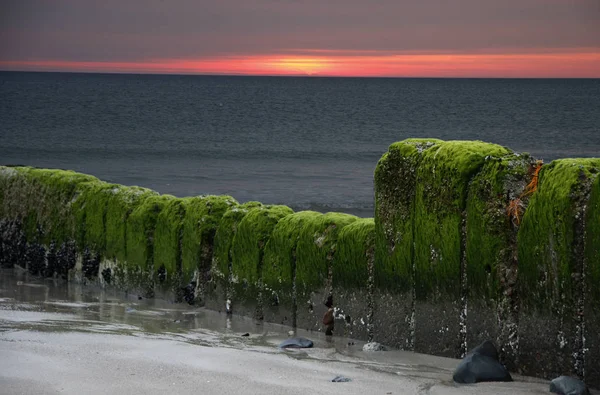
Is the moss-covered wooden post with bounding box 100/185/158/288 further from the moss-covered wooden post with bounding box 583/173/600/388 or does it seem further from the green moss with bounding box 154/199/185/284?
the moss-covered wooden post with bounding box 583/173/600/388

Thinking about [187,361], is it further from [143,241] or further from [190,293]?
[143,241]

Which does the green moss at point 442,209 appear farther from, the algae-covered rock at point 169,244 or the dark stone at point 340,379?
the algae-covered rock at point 169,244

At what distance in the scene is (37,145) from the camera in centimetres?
6381

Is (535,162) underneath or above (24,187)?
above

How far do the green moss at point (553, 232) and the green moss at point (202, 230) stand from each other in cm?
472

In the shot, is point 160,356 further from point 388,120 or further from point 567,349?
point 388,120

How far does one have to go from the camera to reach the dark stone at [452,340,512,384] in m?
6.33

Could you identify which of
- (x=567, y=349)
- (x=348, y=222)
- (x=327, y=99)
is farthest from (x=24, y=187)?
(x=327, y=99)

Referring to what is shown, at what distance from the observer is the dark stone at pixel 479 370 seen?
633 centimetres

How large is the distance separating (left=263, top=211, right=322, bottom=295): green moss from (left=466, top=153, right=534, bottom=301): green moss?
99.0 inches

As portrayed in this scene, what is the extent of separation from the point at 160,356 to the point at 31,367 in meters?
1.11

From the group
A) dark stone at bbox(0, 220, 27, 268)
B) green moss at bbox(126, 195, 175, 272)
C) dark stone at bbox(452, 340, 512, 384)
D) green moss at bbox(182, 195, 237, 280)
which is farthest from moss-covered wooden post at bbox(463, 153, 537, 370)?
dark stone at bbox(0, 220, 27, 268)

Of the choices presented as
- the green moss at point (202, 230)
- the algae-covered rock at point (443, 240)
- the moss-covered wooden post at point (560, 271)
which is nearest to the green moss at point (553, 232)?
the moss-covered wooden post at point (560, 271)

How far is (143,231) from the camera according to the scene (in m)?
11.3
